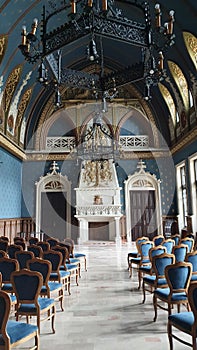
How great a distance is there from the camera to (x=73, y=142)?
657 inches

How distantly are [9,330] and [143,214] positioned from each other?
13.5m

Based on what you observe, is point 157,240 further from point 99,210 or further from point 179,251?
point 99,210

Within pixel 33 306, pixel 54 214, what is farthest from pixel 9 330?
pixel 54 214

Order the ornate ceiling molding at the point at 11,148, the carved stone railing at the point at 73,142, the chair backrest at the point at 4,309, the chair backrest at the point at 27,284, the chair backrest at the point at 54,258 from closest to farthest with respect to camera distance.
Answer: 1. the chair backrest at the point at 4,309
2. the chair backrest at the point at 27,284
3. the chair backrest at the point at 54,258
4. the ornate ceiling molding at the point at 11,148
5. the carved stone railing at the point at 73,142

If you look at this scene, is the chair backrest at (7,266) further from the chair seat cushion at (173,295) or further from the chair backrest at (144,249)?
the chair backrest at (144,249)

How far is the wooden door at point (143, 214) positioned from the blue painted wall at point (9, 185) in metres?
6.69

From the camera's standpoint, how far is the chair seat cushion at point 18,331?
116 inches

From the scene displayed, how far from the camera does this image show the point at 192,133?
1195 centimetres

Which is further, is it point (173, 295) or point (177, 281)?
point (173, 295)

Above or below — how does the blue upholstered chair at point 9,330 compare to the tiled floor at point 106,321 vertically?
above

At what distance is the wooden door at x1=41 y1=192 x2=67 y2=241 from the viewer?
52.9ft

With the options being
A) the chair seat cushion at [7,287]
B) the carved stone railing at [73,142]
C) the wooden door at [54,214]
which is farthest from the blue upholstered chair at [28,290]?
the carved stone railing at [73,142]

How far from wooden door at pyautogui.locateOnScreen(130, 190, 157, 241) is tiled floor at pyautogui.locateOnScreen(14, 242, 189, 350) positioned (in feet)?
27.9

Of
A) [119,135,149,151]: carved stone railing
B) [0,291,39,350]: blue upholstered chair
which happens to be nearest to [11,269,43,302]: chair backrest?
[0,291,39,350]: blue upholstered chair
